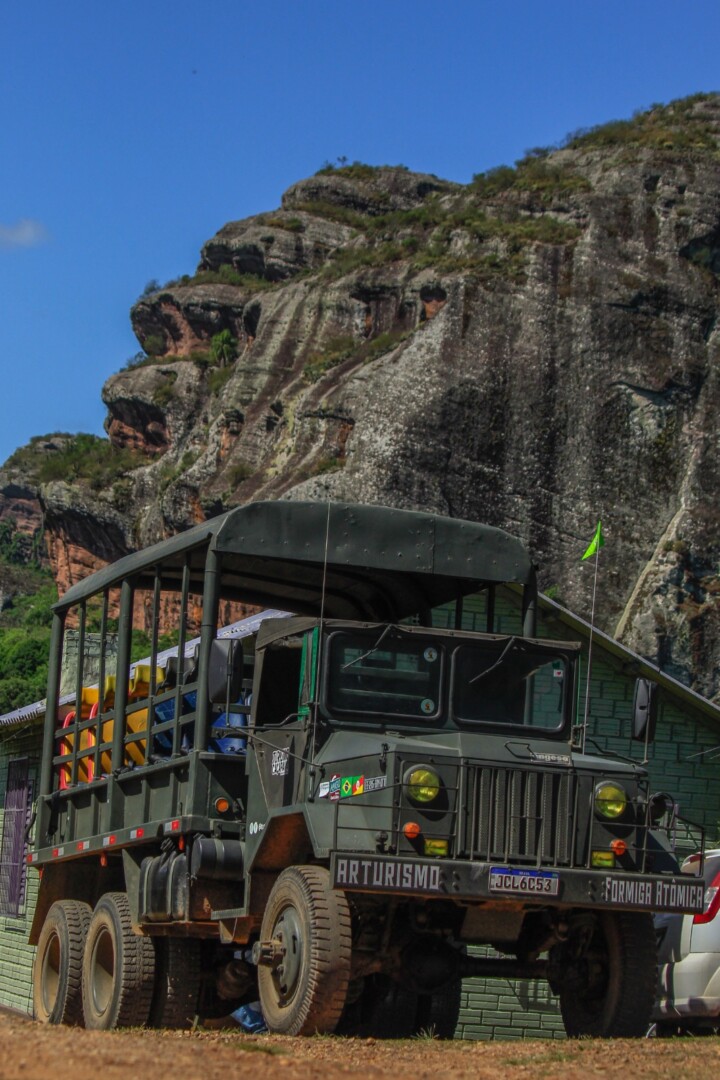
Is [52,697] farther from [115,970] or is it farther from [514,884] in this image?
[514,884]

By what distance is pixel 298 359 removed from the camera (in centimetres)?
6956

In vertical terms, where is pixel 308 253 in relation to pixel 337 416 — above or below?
above

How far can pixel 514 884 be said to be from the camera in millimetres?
8969

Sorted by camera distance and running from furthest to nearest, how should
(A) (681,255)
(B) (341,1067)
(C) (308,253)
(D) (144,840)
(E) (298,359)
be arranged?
1. (C) (308,253)
2. (E) (298,359)
3. (A) (681,255)
4. (D) (144,840)
5. (B) (341,1067)

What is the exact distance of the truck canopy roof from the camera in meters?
10.7

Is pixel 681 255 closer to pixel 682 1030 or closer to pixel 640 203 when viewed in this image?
pixel 640 203

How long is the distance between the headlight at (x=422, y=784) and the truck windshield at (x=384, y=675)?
36.5 inches

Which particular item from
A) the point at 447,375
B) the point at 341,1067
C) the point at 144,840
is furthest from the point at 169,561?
the point at 447,375

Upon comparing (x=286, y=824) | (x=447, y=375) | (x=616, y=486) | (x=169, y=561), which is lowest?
(x=286, y=824)

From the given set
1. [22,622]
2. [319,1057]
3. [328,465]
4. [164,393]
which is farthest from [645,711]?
[22,622]

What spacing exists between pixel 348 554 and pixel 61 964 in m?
4.29

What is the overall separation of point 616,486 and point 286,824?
159ft

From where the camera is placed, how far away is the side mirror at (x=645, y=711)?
1029 cm

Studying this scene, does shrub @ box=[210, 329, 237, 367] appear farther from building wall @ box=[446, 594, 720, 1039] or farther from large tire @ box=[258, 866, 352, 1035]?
large tire @ box=[258, 866, 352, 1035]
